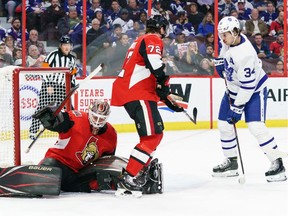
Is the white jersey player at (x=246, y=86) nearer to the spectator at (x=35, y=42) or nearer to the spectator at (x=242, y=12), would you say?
the spectator at (x=35, y=42)

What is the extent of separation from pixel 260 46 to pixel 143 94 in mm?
5315

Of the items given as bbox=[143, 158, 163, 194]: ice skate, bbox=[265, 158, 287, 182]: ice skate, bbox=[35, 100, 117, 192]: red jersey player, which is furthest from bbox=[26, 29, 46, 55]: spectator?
bbox=[143, 158, 163, 194]: ice skate

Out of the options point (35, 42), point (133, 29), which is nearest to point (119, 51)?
point (133, 29)

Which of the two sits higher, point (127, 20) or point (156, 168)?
point (127, 20)

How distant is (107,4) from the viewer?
9.68 meters

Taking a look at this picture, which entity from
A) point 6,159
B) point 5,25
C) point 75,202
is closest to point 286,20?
point 5,25

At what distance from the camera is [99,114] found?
17.3 ft

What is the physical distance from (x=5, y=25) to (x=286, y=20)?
11.2 ft

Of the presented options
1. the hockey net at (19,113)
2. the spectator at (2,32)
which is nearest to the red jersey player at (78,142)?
the hockey net at (19,113)

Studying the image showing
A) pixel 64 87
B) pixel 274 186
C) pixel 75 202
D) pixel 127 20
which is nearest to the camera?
pixel 75 202

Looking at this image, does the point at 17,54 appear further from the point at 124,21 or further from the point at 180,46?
the point at 180,46

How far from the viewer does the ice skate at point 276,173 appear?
19.4 ft

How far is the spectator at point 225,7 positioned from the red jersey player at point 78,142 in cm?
501

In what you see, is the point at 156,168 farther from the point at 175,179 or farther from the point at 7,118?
the point at 7,118
